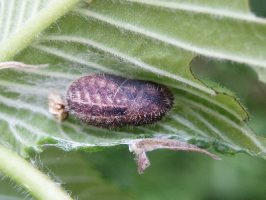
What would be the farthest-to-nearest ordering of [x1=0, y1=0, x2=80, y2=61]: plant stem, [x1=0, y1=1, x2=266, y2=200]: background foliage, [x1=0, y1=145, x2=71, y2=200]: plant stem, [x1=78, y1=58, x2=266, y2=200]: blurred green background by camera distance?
[x1=78, y1=58, x2=266, y2=200]: blurred green background < [x1=0, y1=0, x2=80, y2=61]: plant stem < [x1=0, y1=1, x2=266, y2=200]: background foliage < [x1=0, y1=145, x2=71, y2=200]: plant stem

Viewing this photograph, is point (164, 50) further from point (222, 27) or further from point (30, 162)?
point (30, 162)

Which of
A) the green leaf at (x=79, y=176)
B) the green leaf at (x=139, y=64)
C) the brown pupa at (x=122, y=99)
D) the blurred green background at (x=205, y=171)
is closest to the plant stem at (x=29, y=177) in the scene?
the green leaf at (x=139, y=64)

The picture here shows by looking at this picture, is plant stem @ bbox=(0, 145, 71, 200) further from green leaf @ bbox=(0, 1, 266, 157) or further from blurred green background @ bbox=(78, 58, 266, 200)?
blurred green background @ bbox=(78, 58, 266, 200)

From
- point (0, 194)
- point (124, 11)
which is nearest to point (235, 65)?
point (124, 11)

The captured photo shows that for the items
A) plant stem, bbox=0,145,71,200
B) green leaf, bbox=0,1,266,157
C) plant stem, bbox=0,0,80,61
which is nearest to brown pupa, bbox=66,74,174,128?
green leaf, bbox=0,1,266,157

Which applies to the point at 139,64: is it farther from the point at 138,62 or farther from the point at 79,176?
the point at 79,176

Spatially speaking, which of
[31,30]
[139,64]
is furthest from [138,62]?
[31,30]
